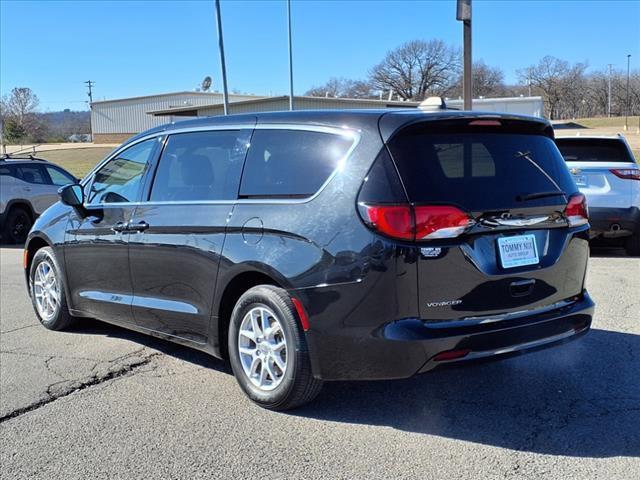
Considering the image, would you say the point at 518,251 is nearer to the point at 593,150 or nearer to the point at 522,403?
the point at 522,403

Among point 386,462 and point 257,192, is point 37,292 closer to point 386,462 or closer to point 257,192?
point 257,192

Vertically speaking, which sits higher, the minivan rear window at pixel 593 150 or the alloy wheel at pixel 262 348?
the minivan rear window at pixel 593 150

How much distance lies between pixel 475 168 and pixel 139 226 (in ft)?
8.23

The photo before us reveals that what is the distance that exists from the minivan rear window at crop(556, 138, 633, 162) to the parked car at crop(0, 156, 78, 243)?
1009 centimetres

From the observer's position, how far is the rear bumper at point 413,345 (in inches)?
138

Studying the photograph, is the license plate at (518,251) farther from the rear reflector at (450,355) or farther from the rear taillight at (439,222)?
the rear reflector at (450,355)

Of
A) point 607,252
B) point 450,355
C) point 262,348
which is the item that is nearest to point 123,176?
point 262,348

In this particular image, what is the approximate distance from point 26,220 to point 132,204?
994 centimetres

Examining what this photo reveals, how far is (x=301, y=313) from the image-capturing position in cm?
376

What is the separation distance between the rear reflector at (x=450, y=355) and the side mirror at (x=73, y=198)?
3.43 m

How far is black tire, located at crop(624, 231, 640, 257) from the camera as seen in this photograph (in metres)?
9.34

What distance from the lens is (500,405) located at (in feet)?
13.5

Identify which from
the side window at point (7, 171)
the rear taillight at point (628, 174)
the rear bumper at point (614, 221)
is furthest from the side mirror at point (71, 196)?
the side window at point (7, 171)

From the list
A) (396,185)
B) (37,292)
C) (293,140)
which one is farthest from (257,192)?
(37,292)
